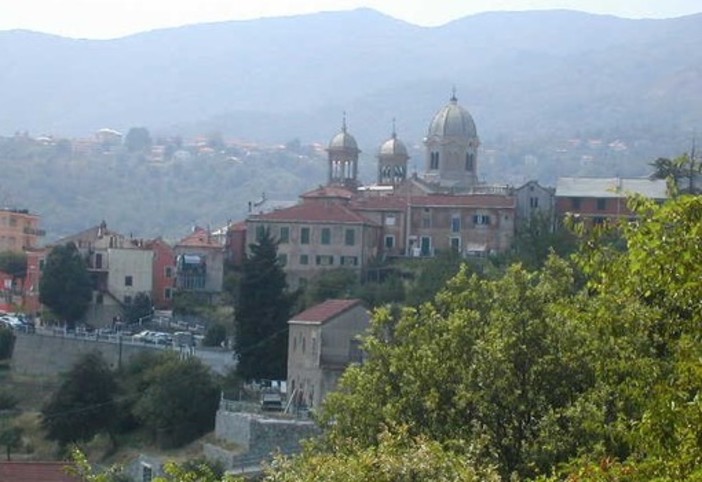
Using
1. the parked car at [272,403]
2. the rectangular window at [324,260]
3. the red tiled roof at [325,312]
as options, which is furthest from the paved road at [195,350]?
the rectangular window at [324,260]

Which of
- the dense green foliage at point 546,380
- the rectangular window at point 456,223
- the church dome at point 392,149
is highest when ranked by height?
the church dome at point 392,149

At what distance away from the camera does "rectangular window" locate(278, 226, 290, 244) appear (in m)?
85.1

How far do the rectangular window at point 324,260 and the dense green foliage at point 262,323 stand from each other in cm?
1291

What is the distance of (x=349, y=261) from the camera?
276 feet

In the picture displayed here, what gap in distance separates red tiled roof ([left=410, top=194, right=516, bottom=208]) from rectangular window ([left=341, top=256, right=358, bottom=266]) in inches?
167

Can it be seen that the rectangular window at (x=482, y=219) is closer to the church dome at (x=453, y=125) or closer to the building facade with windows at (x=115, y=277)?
the building facade with windows at (x=115, y=277)

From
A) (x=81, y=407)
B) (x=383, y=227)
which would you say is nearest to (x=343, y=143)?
(x=383, y=227)

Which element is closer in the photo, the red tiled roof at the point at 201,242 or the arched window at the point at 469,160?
the red tiled roof at the point at 201,242

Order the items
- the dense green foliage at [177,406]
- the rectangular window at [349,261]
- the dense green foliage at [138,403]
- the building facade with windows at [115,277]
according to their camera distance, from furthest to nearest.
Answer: the building facade with windows at [115,277] → the rectangular window at [349,261] → the dense green foliage at [138,403] → the dense green foliage at [177,406]

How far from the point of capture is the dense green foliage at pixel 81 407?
2527 inches

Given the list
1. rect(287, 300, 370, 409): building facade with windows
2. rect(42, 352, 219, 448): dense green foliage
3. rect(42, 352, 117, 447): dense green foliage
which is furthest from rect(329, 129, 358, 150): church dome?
rect(42, 352, 117, 447): dense green foliage

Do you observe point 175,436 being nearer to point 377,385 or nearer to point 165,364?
point 165,364

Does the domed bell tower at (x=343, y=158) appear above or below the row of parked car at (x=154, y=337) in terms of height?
above

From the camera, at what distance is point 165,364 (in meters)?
64.6
